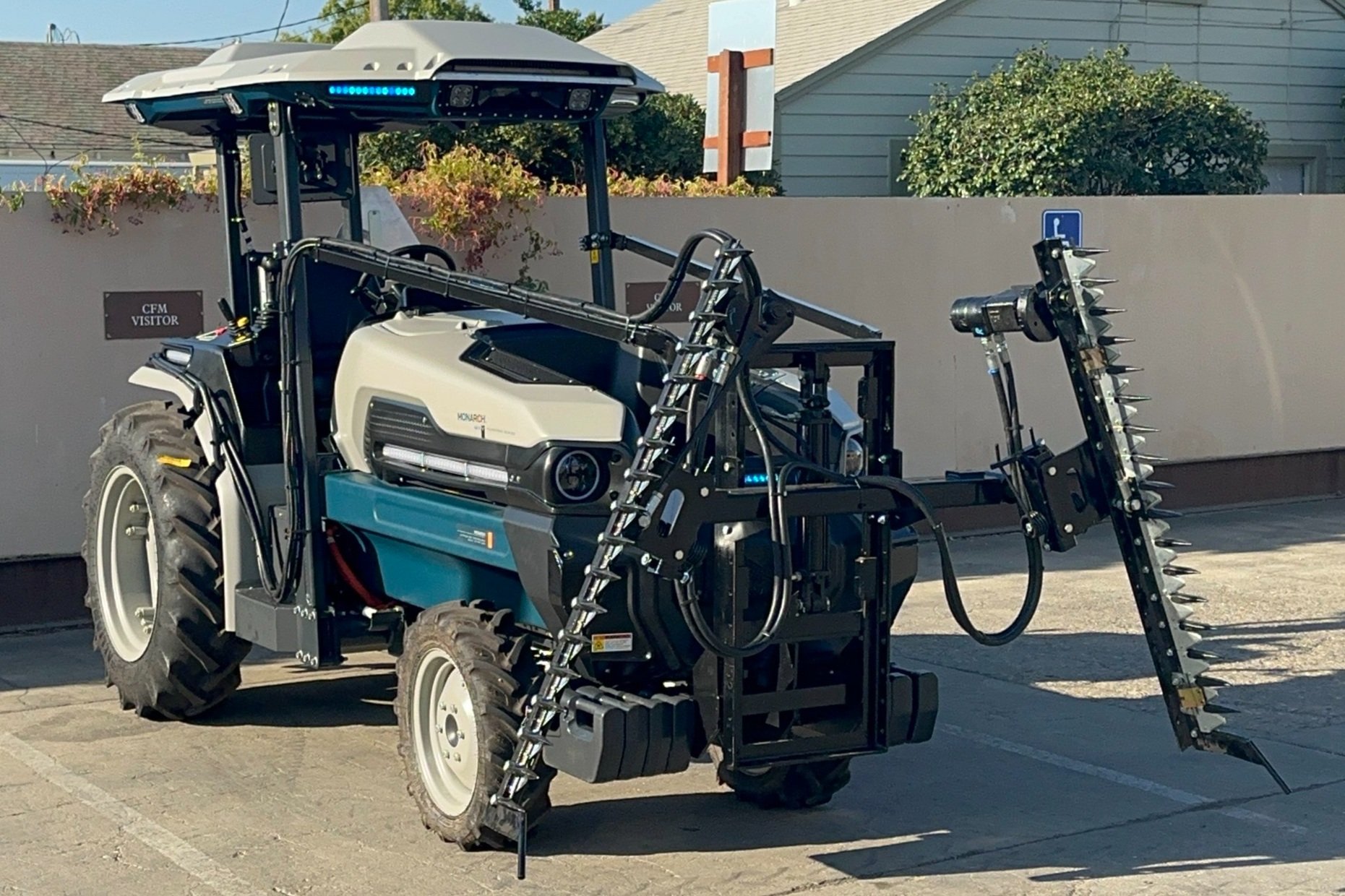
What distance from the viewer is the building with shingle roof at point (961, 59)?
19.9 meters

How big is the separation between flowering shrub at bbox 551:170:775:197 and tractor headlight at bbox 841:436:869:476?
5.76m

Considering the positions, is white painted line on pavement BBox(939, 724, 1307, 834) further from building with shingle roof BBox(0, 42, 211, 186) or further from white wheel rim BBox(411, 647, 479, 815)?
building with shingle roof BBox(0, 42, 211, 186)

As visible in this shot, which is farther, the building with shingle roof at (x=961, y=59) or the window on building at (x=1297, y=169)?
the window on building at (x=1297, y=169)

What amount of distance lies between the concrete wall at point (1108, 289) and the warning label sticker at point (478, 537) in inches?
209

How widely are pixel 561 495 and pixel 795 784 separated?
149 centimetres

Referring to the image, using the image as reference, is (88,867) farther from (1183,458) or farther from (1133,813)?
(1183,458)

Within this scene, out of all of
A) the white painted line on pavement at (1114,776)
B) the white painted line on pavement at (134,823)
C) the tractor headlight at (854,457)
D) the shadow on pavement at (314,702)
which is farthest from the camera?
the shadow on pavement at (314,702)

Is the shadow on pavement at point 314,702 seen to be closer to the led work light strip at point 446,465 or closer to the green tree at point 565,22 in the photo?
the led work light strip at point 446,465

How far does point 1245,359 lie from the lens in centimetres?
1439

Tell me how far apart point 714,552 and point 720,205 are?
21.1 ft

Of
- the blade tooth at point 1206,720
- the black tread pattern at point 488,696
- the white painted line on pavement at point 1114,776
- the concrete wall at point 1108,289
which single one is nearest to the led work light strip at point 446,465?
the black tread pattern at point 488,696

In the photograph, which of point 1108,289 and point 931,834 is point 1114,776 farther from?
point 1108,289

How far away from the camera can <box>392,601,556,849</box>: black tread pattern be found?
226 inches

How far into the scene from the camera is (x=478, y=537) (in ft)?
19.5
